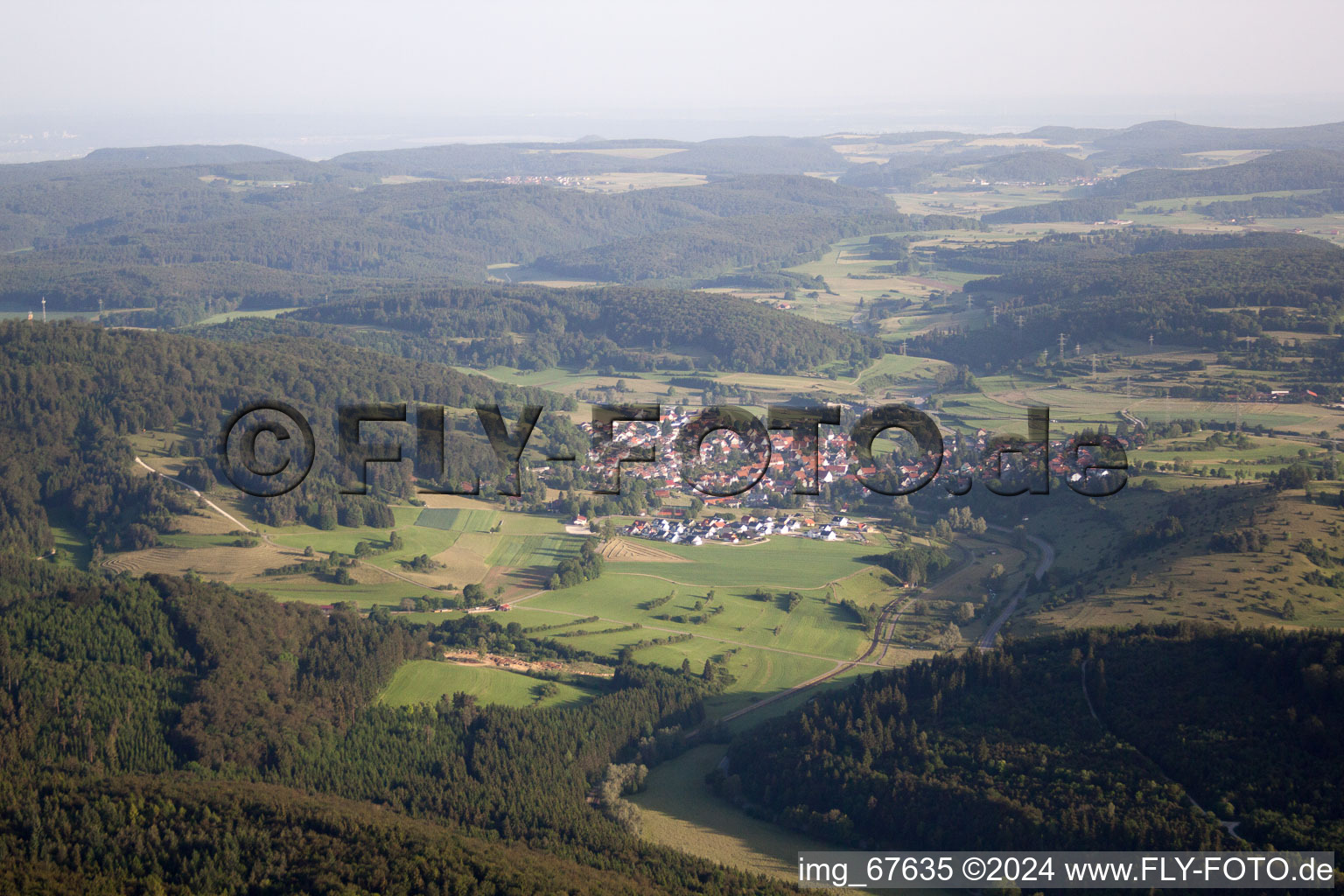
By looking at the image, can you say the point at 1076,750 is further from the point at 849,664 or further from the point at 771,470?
the point at 771,470

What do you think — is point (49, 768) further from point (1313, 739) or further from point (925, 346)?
point (925, 346)

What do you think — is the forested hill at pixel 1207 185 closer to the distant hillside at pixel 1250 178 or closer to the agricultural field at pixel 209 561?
the distant hillside at pixel 1250 178

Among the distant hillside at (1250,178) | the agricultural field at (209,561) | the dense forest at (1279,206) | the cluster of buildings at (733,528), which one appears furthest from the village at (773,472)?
the distant hillside at (1250,178)

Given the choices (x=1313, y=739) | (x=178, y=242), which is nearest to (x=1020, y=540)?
(x=1313, y=739)

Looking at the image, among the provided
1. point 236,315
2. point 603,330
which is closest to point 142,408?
point 603,330

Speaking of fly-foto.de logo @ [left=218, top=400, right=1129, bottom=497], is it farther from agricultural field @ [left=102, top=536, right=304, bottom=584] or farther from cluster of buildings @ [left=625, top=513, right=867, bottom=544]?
agricultural field @ [left=102, top=536, right=304, bottom=584]
